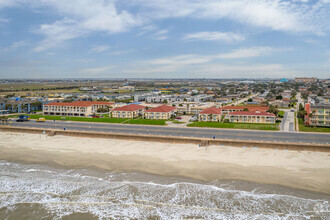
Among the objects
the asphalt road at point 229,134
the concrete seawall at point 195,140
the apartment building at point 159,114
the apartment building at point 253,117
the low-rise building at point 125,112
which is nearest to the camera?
the concrete seawall at point 195,140

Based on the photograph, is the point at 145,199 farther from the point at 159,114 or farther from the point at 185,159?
the point at 159,114

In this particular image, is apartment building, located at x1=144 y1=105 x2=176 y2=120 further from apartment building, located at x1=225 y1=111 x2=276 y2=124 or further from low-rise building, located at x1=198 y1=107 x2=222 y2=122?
apartment building, located at x1=225 y1=111 x2=276 y2=124

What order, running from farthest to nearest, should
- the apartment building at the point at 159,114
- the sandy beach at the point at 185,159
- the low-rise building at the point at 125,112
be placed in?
the low-rise building at the point at 125,112, the apartment building at the point at 159,114, the sandy beach at the point at 185,159

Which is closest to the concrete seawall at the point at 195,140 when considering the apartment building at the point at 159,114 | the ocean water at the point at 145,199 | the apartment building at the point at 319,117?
the ocean water at the point at 145,199

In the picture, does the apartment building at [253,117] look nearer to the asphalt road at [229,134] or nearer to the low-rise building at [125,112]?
the asphalt road at [229,134]

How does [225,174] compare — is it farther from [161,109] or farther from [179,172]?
[161,109]

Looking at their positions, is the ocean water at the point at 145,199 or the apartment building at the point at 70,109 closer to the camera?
the ocean water at the point at 145,199

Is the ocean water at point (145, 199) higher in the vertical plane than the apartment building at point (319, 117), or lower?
lower
